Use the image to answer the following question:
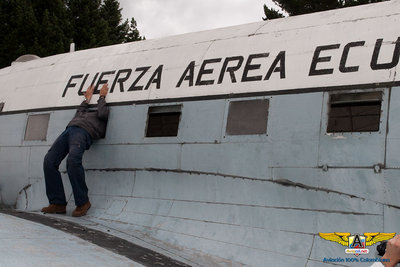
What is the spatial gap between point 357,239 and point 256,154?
1679 millimetres

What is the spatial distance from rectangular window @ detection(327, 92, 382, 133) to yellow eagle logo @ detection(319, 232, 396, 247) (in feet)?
3.90

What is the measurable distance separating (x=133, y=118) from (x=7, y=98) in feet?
12.2

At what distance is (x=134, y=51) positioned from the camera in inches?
336

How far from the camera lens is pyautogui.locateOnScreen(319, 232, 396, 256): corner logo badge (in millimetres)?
5215

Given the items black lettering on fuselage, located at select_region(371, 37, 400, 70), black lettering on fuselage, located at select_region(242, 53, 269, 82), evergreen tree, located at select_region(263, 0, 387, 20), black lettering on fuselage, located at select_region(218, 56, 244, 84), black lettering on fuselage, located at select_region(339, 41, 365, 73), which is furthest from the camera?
evergreen tree, located at select_region(263, 0, 387, 20)

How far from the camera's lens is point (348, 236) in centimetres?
542

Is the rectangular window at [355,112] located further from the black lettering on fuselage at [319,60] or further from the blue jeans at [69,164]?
the blue jeans at [69,164]

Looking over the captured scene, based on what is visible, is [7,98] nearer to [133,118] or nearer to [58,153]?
[58,153]

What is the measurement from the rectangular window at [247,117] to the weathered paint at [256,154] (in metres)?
0.09

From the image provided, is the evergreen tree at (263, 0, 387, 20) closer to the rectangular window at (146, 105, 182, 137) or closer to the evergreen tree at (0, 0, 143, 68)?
the evergreen tree at (0, 0, 143, 68)

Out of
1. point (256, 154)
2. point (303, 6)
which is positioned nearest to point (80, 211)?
point (256, 154)

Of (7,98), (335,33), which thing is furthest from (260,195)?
(7,98)

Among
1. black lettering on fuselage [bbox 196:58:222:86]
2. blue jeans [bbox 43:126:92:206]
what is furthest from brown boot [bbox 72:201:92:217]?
black lettering on fuselage [bbox 196:58:222:86]

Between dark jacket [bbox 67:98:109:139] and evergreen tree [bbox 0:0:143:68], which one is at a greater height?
evergreen tree [bbox 0:0:143:68]
